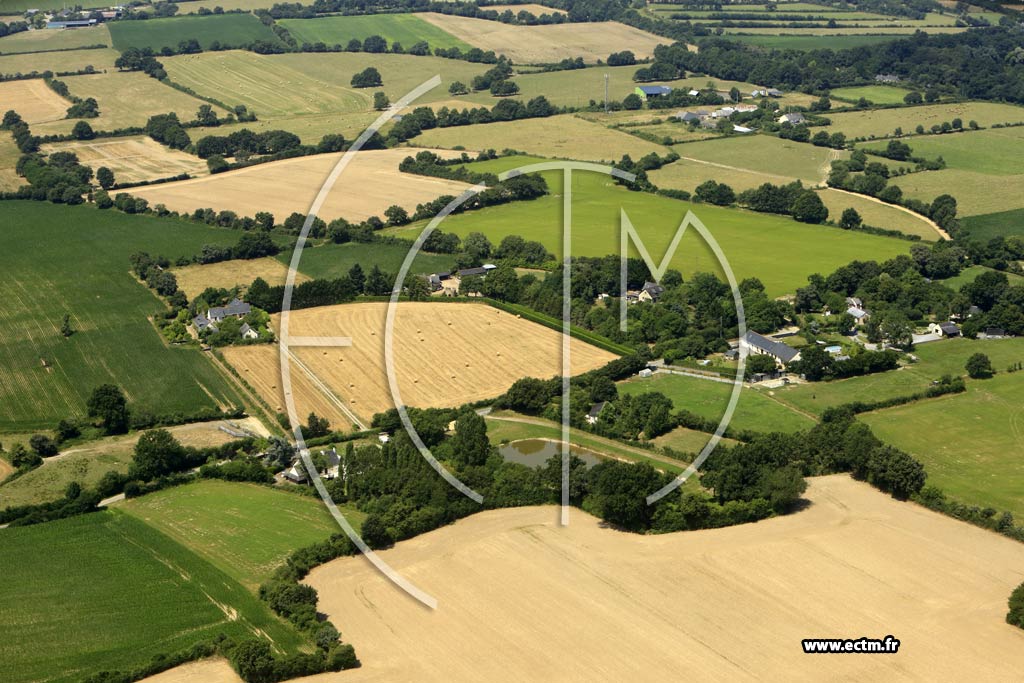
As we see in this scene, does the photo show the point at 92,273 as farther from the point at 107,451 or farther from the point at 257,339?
the point at 107,451

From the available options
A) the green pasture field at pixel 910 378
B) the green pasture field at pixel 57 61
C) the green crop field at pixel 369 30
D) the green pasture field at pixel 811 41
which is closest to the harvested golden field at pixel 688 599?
the green pasture field at pixel 910 378

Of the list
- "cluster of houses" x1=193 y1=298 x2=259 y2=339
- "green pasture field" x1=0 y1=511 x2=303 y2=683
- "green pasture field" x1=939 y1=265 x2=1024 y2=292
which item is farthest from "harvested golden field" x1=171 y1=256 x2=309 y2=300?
"green pasture field" x1=939 y1=265 x2=1024 y2=292

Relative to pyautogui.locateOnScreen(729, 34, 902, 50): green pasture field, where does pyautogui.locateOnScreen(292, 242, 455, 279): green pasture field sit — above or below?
below

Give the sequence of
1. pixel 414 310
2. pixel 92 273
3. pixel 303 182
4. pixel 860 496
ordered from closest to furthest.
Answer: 1. pixel 860 496
2. pixel 414 310
3. pixel 92 273
4. pixel 303 182

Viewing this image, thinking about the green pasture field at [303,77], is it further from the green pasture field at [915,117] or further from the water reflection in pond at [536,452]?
the water reflection in pond at [536,452]

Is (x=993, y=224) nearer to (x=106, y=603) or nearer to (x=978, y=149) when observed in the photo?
(x=978, y=149)

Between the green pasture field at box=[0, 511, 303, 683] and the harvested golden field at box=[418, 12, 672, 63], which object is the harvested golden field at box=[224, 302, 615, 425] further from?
the harvested golden field at box=[418, 12, 672, 63]

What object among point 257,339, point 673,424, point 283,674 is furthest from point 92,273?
point 283,674
